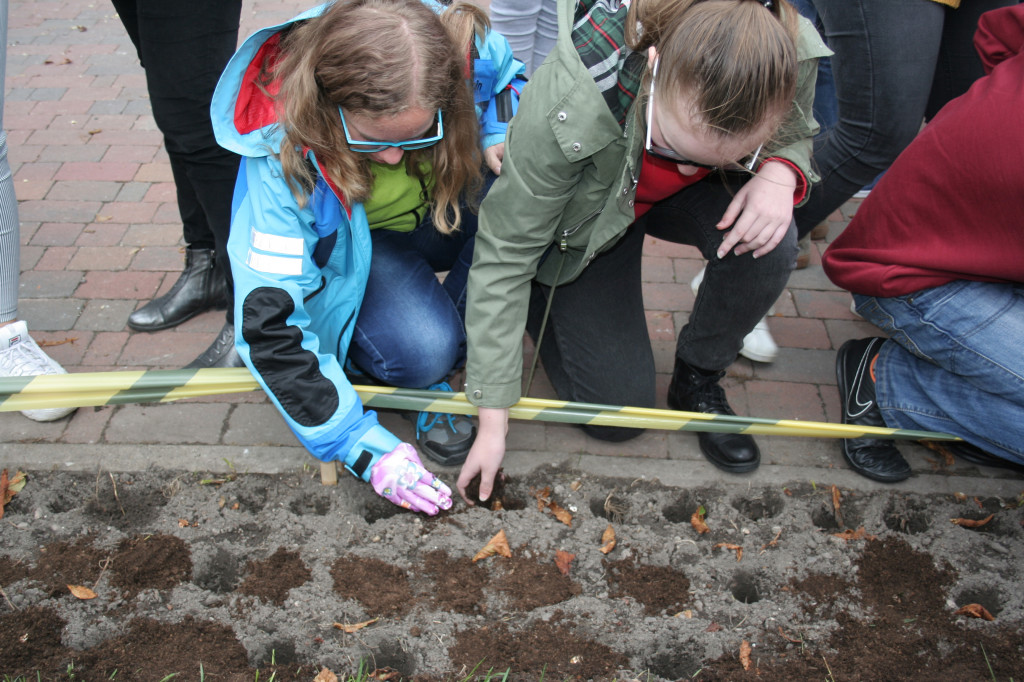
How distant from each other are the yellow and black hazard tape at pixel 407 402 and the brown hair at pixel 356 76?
703 millimetres

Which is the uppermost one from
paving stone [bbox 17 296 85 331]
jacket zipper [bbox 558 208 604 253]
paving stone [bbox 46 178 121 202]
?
jacket zipper [bbox 558 208 604 253]

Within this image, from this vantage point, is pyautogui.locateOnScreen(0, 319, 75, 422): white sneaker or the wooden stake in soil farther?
pyautogui.locateOnScreen(0, 319, 75, 422): white sneaker

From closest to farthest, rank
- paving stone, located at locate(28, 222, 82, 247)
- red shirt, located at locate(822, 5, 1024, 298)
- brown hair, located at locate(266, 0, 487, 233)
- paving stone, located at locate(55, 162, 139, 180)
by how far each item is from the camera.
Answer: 1. brown hair, located at locate(266, 0, 487, 233)
2. red shirt, located at locate(822, 5, 1024, 298)
3. paving stone, located at locate(28, 222, 82, 247)
4. paving stone, located at locate(55, 162, 139, 180)

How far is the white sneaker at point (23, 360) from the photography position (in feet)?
7.84

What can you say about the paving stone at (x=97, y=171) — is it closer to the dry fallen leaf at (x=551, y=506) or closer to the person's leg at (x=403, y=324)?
the person's leg at (x=403, y=324)

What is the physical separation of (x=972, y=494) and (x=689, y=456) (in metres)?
0.89

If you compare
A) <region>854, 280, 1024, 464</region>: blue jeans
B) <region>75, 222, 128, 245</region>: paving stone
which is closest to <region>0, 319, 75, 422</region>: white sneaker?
<region>75, 222, 128, 245</region>: paving stone

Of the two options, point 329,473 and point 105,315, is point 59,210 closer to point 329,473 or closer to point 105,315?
point 105,315

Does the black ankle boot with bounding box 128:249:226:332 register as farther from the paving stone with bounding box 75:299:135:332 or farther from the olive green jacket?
the olive green jacket

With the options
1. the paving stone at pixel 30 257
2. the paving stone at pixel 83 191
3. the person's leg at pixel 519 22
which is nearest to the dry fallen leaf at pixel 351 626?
the paving stone at pixel 30 257

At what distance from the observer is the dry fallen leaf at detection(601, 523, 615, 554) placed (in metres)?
2.11

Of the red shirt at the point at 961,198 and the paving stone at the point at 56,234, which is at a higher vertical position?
the red shirt at the point at 961,198

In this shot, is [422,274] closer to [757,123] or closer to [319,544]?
[319,544]

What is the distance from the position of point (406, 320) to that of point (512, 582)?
87cm
